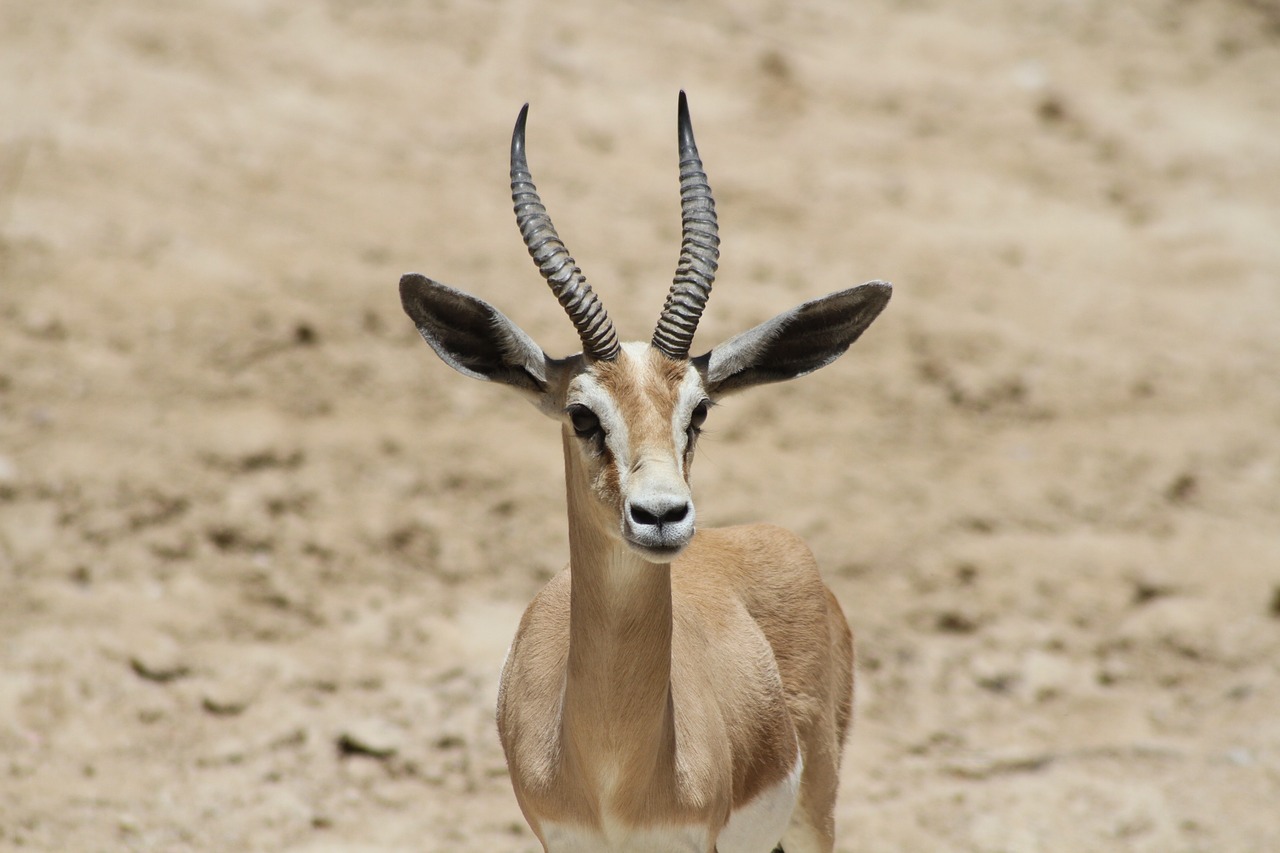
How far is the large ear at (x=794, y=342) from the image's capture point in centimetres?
484

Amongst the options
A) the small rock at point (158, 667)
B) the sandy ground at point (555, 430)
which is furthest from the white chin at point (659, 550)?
the small rock at point (158, 667)

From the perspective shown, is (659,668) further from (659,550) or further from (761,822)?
(761,822)

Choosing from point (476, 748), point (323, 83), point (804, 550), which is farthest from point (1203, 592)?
point (323, 83)

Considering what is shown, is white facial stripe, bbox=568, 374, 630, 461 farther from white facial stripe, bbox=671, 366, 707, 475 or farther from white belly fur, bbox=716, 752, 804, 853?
white belly fur, bbox=716, 752, 804, 853

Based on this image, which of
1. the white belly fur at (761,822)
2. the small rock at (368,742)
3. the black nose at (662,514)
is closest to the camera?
the black nose at (662,514)

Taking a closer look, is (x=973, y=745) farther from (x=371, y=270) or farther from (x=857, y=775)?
(x=371, y=270)

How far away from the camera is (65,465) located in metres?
9.02

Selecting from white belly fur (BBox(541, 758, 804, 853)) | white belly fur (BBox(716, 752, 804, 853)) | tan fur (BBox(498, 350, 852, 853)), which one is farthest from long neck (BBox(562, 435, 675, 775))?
white belly fur (BBox(716, 752, 804, 853))

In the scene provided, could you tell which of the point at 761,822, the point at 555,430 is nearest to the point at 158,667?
the point at 555,430

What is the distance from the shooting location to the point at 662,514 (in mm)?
4094

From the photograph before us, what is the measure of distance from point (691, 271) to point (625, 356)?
376 mm

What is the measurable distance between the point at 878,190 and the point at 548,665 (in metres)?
8.56

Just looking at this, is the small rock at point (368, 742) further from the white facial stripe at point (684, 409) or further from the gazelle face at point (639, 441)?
the white facial stripe at point (684, 409)

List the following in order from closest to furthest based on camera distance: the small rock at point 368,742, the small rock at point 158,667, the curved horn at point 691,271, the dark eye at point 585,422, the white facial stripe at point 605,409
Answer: the white facial stripe at point 605,409, the dark eye at point 585,422, the curved horn at point 691,271, the small rock at point 368,742, the small rock at point 158,667
